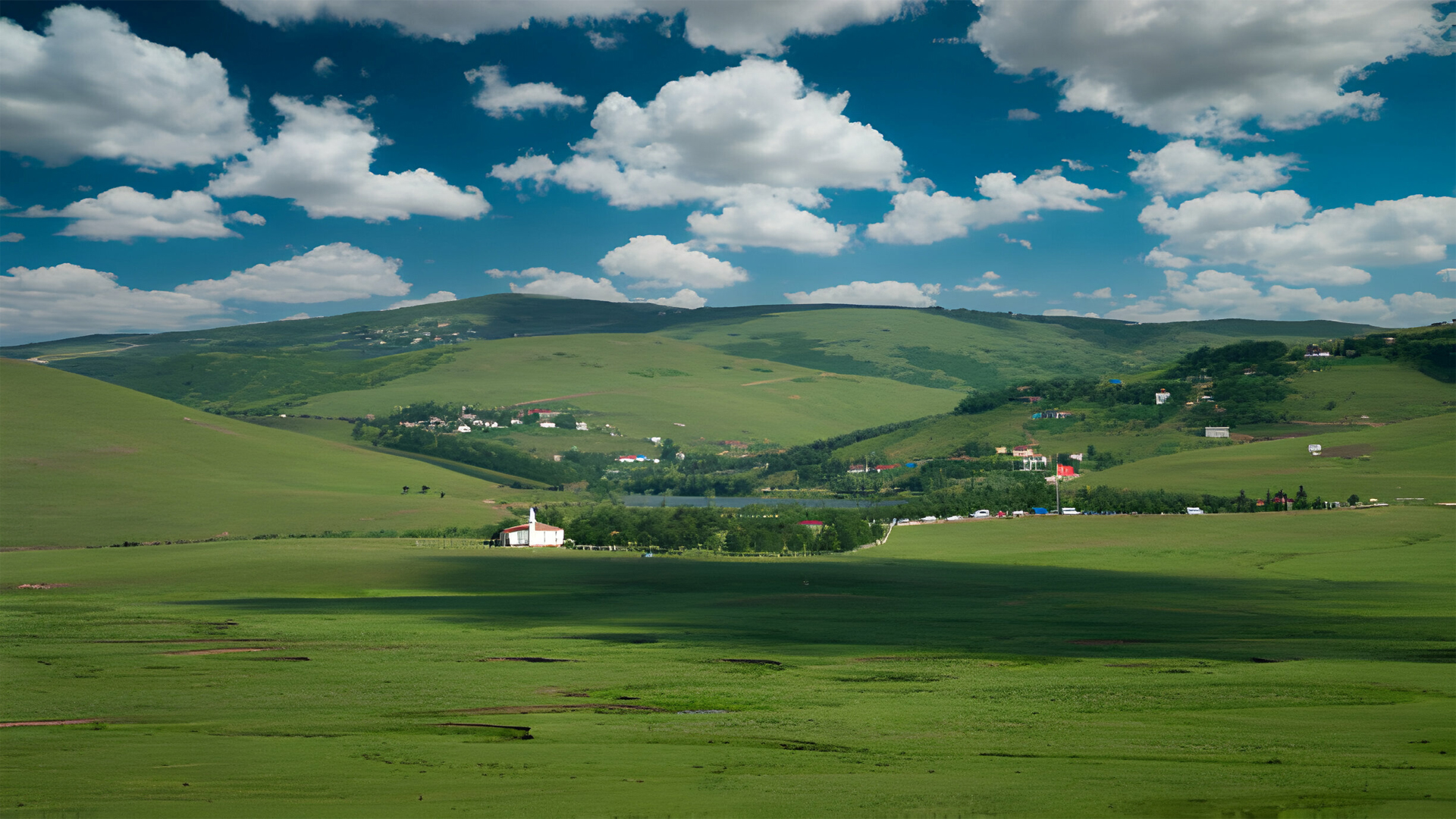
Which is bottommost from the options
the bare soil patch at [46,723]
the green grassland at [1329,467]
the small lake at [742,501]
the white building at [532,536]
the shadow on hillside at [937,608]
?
A: the shadow on hillside at [937,608]

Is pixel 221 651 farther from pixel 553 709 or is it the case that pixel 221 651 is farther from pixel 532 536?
pixel 532 536

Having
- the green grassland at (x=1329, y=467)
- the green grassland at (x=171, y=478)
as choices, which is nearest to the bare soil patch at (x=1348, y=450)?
the green grassland at (x=1329, y=467)

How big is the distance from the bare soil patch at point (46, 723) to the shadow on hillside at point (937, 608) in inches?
760

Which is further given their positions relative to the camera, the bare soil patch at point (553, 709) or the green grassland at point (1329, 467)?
the green grassland at point (1329, 467)

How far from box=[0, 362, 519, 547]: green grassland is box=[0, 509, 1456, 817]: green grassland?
5027 cm

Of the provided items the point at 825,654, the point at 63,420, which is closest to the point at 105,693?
the point at 825,654

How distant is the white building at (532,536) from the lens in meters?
102

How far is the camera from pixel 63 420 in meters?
136

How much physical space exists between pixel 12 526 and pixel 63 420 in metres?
48.0

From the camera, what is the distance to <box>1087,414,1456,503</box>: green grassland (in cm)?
11212

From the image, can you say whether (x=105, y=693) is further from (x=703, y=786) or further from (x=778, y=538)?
(x=778, y=538)

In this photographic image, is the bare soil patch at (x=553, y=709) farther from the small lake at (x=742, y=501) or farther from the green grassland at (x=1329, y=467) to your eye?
the small lake at (x=742, y=501)

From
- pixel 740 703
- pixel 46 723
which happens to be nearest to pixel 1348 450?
pixel 740 703

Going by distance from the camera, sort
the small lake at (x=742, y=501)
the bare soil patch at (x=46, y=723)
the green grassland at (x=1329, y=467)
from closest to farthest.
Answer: the bare soil patch at (x=46, y=723)
the green grassland at (x=1329, y=467)
the small lake at (x=742, y=501)
